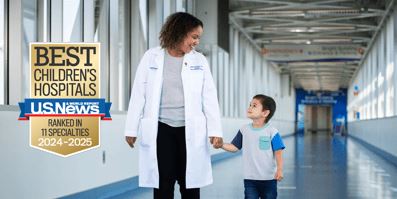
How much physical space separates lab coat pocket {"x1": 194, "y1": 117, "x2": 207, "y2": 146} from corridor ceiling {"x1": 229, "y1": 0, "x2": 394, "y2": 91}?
1243cm

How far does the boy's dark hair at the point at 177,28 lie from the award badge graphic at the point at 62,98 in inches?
72.1

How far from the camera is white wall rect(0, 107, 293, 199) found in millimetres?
4516

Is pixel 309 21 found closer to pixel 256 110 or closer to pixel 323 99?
pixel 256 110

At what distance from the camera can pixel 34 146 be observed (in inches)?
196

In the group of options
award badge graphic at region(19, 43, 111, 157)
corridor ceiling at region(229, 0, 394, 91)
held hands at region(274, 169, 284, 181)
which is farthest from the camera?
corridor ceiling at region(229, 0, 394, 91)

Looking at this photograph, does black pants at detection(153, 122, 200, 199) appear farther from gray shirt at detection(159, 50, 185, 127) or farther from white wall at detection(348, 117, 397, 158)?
white wall at detection(348, 117, 397, 158)

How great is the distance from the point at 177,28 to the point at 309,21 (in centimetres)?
1577

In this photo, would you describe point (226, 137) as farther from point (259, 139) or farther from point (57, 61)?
point (259, 139)

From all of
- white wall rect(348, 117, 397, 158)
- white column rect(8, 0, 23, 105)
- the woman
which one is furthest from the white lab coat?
white wall rect(348, 117, 397, 158)

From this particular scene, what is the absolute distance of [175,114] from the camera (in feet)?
11.0

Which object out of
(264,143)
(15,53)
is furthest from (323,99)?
(264,143)

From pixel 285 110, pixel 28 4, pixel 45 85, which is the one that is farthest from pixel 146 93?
pixel 285 110

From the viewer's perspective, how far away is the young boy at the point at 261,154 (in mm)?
3832

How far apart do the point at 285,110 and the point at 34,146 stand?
3407 cm
